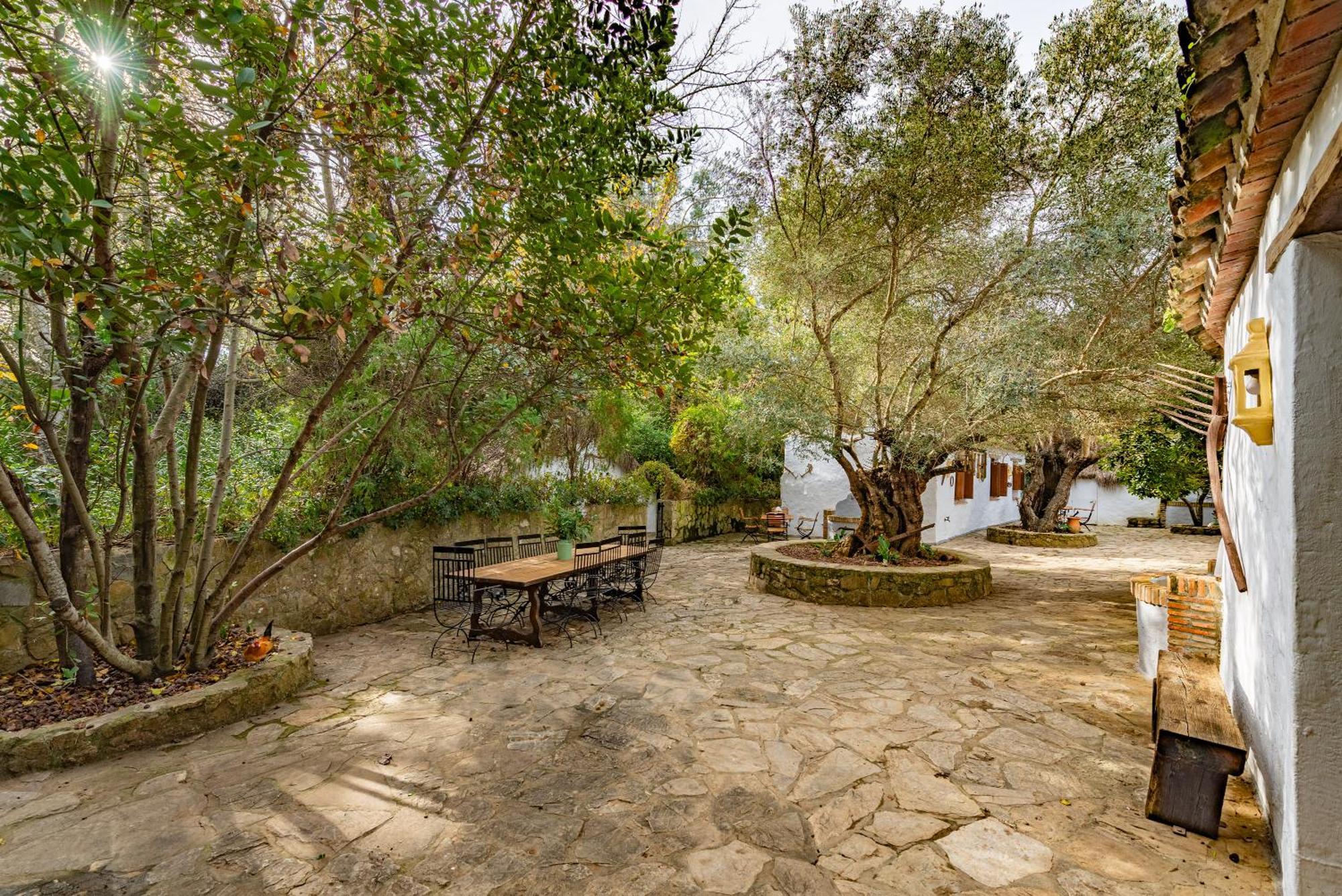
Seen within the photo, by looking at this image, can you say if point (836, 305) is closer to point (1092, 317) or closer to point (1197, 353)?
point (1092, 317)

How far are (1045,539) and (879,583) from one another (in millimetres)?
8862

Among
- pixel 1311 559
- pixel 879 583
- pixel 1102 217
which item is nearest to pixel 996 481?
pixel 879 583

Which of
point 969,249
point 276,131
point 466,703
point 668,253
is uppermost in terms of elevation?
point 969,249

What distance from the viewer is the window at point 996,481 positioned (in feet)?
54.2

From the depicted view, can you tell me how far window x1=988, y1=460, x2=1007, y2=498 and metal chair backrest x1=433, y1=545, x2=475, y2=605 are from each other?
49.4 ft

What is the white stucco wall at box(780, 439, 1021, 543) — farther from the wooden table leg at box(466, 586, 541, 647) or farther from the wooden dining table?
the wooden table leg at box(466, 586, 541, 647)

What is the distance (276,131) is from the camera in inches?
119

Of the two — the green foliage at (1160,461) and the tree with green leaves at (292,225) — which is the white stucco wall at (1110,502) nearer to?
the green foliage at (1160,461)

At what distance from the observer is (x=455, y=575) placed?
6.10 m

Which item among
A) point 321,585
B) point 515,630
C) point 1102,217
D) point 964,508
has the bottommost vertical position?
point 515,630

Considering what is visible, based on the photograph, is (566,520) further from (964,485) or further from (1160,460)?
(1160,460)

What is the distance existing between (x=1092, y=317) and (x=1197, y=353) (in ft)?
4.10

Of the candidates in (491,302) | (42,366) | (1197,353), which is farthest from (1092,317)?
(42,366)

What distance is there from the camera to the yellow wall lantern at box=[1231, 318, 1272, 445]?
7.11ft
